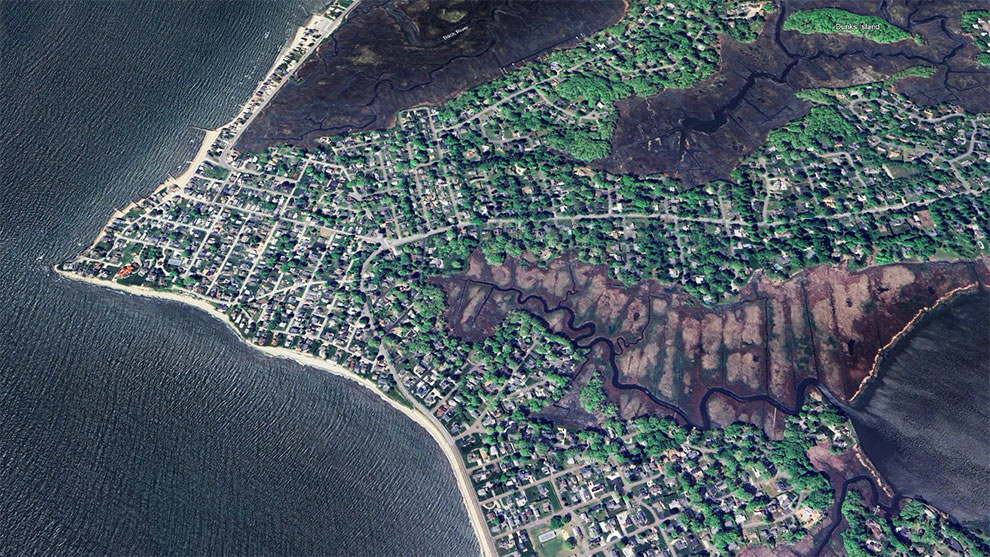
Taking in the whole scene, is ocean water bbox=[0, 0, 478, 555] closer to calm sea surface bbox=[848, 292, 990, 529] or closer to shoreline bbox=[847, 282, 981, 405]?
calm sea surface bbox=[848, 292, 990, 529]

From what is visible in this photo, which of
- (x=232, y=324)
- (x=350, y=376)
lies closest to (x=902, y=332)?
(x=350, y=376)

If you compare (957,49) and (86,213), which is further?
(957,49)

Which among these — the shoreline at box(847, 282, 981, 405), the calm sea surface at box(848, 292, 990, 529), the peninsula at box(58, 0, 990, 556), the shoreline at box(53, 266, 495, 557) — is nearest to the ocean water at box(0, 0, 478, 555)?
the shoreline at box(53, 266, 495, 557)

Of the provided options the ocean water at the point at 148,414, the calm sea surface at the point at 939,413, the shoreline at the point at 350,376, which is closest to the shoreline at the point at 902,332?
the calm sea surface at the point at 939,413

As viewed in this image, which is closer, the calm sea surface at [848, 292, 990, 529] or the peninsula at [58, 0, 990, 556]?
the peninsula at [58, 0, 990, 556]

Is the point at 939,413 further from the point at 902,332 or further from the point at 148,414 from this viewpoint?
the point at 148,414

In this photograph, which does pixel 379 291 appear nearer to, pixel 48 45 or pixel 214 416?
pixel 214 416

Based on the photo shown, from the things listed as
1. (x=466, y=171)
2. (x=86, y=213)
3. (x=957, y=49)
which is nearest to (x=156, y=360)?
(x=86, y=213)
